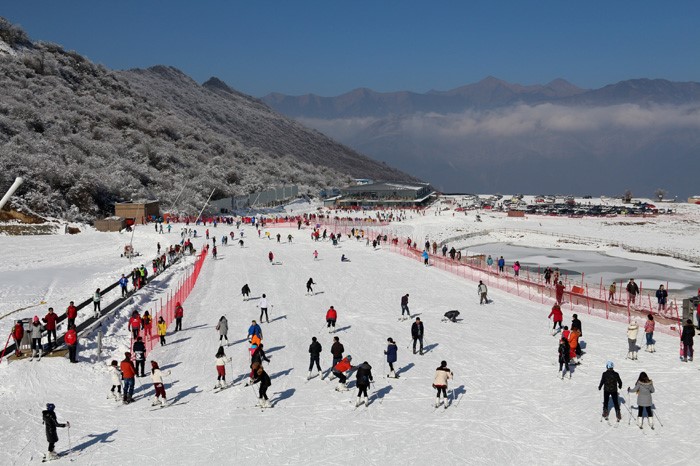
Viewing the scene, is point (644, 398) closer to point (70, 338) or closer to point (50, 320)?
point (70, 338)

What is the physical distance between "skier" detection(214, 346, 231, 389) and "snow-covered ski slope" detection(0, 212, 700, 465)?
437 mm

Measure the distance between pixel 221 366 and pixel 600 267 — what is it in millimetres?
38590

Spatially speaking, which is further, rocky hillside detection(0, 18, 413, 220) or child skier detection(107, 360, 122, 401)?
rocky hillside detection(0, 18, 413, 220)

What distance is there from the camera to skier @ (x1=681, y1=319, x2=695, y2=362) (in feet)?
58.3

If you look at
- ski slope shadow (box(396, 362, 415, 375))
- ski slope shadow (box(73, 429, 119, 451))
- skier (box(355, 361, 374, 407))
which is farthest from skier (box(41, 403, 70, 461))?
ski slope shadow (box(396, 362, 415, 375))

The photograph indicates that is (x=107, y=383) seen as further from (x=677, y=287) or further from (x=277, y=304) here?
(x=677, y=287)

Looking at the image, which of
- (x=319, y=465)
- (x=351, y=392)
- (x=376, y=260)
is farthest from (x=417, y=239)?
(x=319, y=465)

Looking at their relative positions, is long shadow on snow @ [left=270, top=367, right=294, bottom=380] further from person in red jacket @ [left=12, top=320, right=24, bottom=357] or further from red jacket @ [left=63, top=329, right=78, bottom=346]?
person in red jacket @ [left=12, top=320, right=24, bottom=357]

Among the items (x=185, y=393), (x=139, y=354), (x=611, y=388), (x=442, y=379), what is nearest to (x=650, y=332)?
(x=611, y=388)

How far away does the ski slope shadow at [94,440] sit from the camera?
1290 cm

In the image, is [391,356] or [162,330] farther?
[162,330]

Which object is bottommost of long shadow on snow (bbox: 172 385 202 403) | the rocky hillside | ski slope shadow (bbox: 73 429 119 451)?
ski slope shadow (bbox: 73 429 119 451)

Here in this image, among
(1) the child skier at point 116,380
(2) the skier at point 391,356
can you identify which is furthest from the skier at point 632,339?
(1) the child skier at point 116,380

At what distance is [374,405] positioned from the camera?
15.2 m
